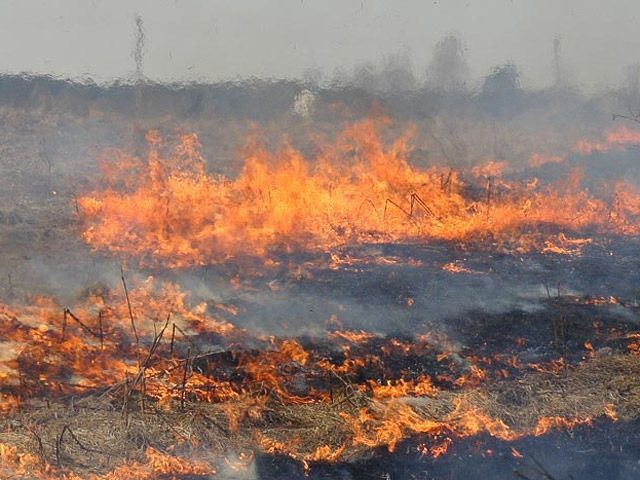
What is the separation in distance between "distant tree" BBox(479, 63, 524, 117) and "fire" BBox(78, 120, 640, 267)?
122 centimetres

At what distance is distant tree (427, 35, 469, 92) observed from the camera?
37.8 feet

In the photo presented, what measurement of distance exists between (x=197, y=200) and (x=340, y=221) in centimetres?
291

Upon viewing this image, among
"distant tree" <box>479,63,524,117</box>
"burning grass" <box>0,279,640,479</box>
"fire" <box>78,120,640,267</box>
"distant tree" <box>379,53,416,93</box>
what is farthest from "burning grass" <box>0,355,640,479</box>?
"distant tree" <box>379,53,416,93</box>

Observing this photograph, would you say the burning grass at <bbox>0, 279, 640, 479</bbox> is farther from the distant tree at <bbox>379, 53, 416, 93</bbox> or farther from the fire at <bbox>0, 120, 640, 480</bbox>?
the distant tree at <bbox>379, 53, 416, 93</bbox>

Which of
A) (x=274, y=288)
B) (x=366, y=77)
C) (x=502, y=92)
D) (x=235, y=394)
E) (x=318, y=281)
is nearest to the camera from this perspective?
(x=235, y=394)

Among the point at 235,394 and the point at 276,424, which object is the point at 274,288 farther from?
the point at 276,424

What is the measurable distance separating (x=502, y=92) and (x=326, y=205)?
454 centimetres

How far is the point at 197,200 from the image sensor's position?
11062 mm

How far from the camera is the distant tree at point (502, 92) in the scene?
1166 cm

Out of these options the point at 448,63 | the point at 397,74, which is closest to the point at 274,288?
the point at 397,74

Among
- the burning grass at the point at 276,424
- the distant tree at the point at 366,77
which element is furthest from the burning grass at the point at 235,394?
the distant tree at the point at 366,77

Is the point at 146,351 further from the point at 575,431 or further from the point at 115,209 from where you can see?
the point at 575,431

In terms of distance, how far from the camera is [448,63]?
11609 millimetres

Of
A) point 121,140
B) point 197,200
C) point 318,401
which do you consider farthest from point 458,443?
point 121,140
